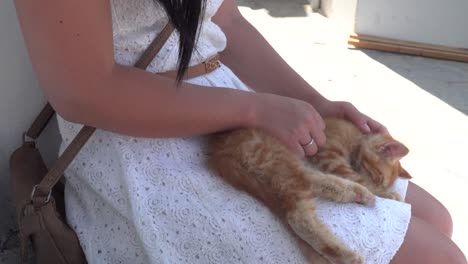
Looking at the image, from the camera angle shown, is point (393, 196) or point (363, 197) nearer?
point (363, 197)

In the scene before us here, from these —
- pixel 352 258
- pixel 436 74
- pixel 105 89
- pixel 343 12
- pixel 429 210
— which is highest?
pixel 105 89

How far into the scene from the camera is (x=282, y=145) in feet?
3.00

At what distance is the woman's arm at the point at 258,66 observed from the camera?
3.72ft

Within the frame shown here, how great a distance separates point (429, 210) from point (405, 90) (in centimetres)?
149

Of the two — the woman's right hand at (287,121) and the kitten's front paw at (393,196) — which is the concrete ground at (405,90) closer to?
the kitten's front paw at (393,196)

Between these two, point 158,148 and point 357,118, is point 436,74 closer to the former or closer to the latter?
point 357,118

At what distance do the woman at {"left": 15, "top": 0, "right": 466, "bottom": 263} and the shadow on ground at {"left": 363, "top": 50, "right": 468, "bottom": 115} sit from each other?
5.41 feet

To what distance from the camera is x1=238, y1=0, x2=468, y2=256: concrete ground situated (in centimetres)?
186

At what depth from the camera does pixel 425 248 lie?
0.84m

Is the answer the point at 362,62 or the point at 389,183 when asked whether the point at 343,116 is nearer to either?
the point at 389,183

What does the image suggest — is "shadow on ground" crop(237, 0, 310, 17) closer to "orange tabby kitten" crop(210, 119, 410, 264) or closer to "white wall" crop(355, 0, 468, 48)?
"white wall" crop(355, 0, 468, 48)

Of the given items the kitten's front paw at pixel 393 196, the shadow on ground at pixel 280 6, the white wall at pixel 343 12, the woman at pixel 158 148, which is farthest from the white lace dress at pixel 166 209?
the shadow on ground at pixel 280 6

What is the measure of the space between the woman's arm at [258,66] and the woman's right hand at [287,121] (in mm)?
226

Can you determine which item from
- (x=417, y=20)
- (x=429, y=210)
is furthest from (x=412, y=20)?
(x=429, y=210)
